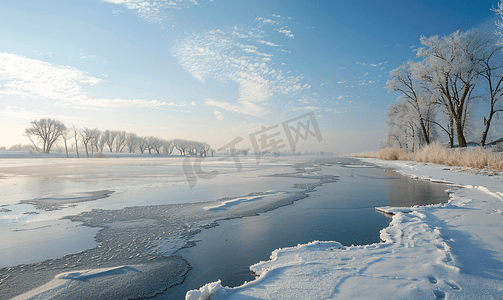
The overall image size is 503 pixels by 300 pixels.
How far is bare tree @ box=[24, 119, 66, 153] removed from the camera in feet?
168

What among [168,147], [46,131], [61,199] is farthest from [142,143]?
[61,199]

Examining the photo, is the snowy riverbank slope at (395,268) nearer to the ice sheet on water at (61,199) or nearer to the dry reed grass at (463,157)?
the ice sheet on water at (61,199)

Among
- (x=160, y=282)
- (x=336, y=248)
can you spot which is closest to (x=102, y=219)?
(x=160, y=282)

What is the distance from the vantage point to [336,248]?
100 inches

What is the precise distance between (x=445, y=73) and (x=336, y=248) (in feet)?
64.1

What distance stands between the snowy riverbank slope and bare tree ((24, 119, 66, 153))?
6974 centimetres

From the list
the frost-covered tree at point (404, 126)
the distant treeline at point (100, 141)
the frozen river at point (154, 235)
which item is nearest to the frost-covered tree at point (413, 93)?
the frost-covered tree at point (404, 126)

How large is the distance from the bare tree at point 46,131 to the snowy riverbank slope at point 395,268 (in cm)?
6974

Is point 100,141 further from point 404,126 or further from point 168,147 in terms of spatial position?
point 404,126

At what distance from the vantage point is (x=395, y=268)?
1977 millimetres

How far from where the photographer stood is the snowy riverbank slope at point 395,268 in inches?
63.4

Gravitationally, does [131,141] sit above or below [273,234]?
above

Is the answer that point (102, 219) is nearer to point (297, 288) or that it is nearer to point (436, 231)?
point (297, 288)

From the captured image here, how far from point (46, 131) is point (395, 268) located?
71.4 metres
